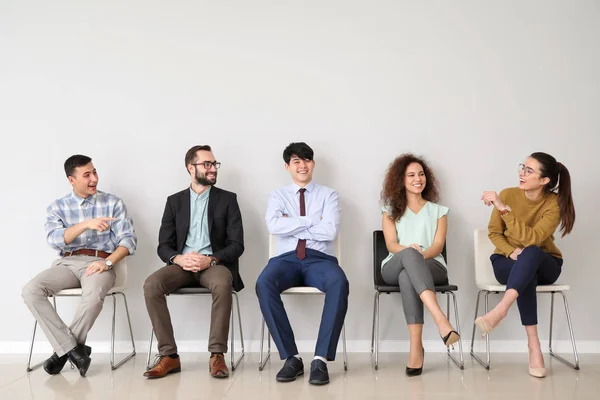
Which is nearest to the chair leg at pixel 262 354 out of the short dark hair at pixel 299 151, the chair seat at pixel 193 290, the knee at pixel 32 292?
the chair seat at pixel 193 290

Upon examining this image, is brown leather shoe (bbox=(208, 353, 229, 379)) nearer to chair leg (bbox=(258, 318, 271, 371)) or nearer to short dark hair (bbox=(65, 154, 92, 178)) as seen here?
chair leg (bbox=(258, 318, 271, 371))

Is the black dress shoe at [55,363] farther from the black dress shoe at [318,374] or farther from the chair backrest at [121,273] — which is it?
the black dress shoe at [318,374]

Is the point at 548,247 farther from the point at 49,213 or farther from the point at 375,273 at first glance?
the point at 49,213

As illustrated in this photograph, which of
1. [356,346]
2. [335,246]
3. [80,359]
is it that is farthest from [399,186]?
[80,359]

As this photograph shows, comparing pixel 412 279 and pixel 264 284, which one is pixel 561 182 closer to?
pixel 412 279

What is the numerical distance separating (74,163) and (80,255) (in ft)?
2.10

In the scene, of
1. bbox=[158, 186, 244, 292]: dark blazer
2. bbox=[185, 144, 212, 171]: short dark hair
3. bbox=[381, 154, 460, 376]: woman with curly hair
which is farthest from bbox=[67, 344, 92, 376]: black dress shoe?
bbox=[381, 154, 460, 376]: woman with curly hair

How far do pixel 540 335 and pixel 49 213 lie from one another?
3628 millimetres

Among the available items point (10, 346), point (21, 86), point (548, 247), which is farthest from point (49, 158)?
point (548, 247)

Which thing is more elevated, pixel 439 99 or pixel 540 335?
pixel 439 99

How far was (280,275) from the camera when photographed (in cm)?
391

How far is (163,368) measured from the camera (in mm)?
3701

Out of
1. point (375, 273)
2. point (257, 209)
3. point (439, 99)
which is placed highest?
point (439, 99)

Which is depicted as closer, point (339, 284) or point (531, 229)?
point (339, 284)
